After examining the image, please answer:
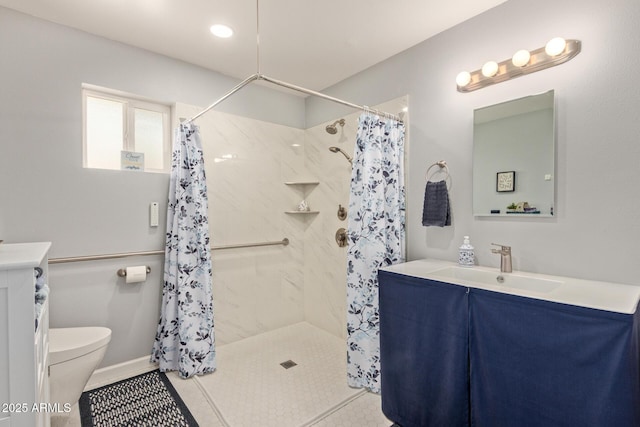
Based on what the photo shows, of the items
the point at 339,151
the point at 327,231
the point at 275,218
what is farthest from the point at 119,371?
the point at 339,151

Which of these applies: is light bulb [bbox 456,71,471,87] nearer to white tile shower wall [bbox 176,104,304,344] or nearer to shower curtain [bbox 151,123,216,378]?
white tile shower wall [bbox 176,104,304,344]

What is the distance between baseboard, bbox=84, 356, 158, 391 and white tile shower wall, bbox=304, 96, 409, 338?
1.53 meters

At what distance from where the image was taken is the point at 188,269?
229cm

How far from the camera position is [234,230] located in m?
2.87

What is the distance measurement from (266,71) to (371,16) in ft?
3.69

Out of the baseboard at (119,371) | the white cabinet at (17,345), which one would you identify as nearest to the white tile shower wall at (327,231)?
the baseboard at (119,371)

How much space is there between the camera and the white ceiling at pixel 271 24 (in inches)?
72.7

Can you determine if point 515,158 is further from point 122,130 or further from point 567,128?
point 122,130

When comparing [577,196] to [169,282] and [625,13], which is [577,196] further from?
[169,282]

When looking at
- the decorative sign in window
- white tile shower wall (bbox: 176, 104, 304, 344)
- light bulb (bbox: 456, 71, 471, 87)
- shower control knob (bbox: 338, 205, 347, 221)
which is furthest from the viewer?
shower control knob (bbox: 338, 205, 347, 221)

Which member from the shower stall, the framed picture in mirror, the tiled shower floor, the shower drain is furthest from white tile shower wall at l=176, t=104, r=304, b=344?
the framed picture in mirror

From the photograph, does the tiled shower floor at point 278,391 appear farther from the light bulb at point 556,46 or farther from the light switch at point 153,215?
the light bulb at point 556,46

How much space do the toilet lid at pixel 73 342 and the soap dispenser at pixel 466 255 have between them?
2222 millimetres

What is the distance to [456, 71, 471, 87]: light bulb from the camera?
1.96 metres
